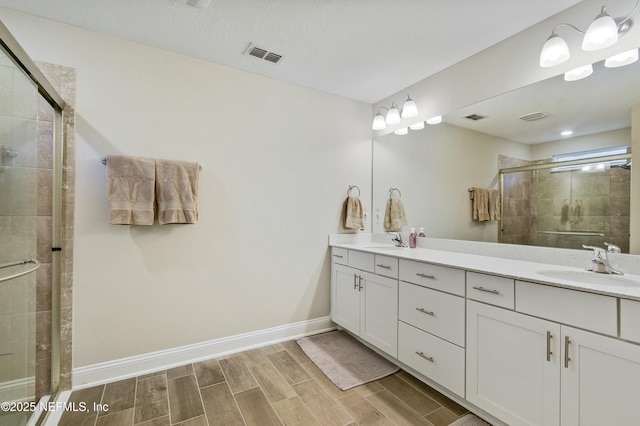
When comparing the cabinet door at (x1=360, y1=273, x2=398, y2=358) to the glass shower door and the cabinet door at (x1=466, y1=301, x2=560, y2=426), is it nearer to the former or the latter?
the cabinet door at (x1=466, y1=301, x2=560, y2=426)

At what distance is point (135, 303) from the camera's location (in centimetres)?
201

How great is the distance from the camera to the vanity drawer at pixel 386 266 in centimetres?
204

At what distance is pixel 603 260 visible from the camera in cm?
146

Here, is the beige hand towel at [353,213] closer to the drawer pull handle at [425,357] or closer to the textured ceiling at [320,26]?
the textured ceiling at [320,26]

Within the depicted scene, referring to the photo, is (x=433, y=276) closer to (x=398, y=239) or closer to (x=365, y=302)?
(x=365, y=302)

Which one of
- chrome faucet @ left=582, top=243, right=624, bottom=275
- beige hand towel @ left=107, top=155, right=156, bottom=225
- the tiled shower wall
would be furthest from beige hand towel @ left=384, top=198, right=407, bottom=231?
the tiled shower wall

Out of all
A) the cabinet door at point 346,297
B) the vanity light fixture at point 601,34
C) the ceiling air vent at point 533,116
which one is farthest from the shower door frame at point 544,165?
the cabinet door at point 346,297

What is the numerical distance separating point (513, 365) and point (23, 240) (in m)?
2.60

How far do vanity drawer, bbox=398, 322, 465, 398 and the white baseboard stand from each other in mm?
1023

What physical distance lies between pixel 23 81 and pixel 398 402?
267 centimetres

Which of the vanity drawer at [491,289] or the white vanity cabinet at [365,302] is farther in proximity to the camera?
the white vanity cabinet at [365,302]

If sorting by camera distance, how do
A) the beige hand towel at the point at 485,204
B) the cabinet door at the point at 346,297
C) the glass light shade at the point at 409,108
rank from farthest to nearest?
1. the glass light shade at the point at 409,108
2. the cabinet door at the point at 346,297
3. the beige hand towel at the point at 485,204

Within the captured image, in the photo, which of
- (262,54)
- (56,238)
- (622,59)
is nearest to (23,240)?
(56,238)

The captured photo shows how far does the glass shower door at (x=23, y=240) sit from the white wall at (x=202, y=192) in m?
0.16
